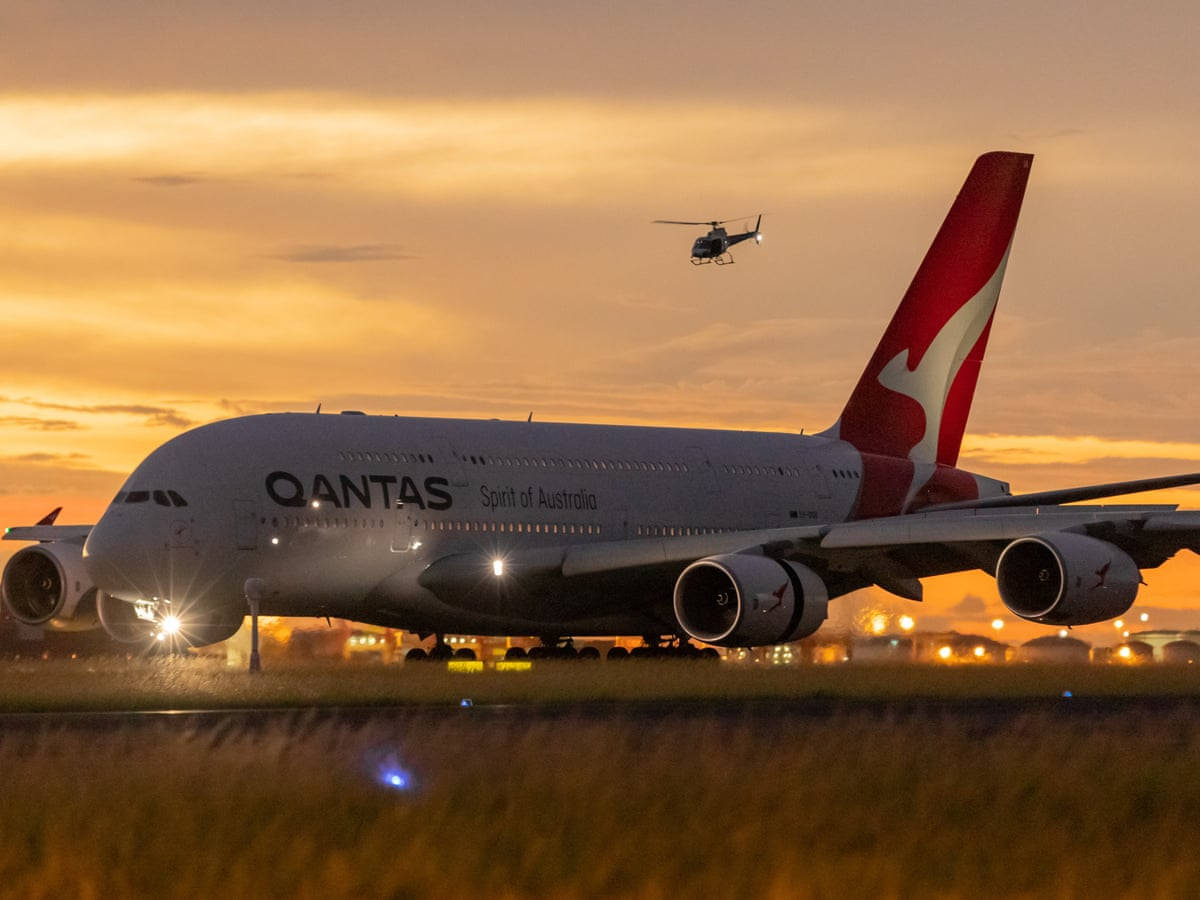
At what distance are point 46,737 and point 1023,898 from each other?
37.0 ft

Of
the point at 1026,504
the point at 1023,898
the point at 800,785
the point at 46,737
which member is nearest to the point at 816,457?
the point at 1026,504

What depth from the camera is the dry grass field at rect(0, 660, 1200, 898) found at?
10961mm

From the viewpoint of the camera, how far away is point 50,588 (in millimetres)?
39500

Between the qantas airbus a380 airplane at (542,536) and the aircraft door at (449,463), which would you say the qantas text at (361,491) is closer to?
the qantas airbus a380 airplane at (542,536)

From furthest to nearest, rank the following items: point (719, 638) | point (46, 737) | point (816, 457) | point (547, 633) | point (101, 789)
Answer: point (816, 457), point (547, 633), point (719, 638), point (46, 737), point (101, 789)

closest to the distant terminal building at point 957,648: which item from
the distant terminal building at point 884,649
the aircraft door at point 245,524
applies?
the distant terminal building at point 884,649

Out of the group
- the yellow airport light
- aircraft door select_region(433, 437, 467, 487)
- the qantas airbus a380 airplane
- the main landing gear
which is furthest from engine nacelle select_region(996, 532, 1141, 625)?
the main landing gear

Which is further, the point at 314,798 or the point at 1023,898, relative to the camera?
the point at 314,798

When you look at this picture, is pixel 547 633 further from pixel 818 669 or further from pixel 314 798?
pixel 314 798

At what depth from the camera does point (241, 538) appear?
33.8m

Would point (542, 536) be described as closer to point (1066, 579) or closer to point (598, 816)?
point (1066, 579)

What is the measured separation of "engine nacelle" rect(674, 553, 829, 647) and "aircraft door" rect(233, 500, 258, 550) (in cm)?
694

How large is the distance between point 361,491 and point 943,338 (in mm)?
16007

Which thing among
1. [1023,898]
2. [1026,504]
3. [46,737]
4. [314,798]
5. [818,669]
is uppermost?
[1026,504]
